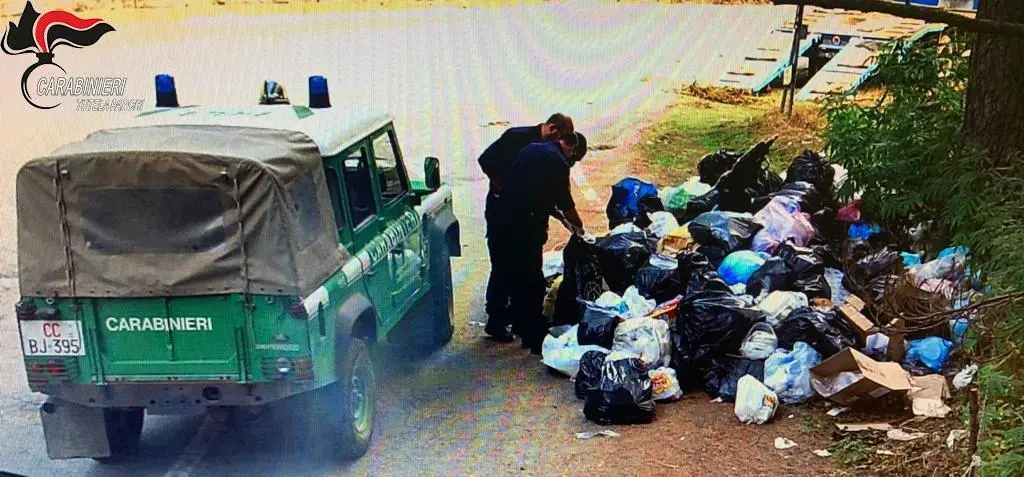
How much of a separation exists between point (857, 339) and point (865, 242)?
1.59 meters

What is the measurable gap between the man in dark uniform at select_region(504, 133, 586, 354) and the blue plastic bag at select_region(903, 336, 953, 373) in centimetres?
245

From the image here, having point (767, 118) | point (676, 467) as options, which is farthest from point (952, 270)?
point (767, 118)

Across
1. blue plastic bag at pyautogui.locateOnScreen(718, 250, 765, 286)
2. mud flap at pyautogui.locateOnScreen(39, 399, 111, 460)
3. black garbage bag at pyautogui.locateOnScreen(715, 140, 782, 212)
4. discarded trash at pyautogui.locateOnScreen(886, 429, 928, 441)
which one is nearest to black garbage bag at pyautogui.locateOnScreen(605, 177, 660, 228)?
black garbage bag at pyautogui.locateOnScreen(715, 140, 782, 212)

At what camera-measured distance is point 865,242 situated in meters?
7.27

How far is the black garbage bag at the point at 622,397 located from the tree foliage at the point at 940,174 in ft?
6.08

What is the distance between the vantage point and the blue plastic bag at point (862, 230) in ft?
24.2

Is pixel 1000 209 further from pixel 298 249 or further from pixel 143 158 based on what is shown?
pixel 143 158

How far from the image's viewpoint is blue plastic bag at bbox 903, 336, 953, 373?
228 inches

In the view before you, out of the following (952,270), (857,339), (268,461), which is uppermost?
(952,270)

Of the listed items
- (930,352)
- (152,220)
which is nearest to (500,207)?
(152,220)

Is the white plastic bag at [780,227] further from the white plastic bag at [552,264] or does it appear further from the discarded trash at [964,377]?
the discarded trash at [964,377]

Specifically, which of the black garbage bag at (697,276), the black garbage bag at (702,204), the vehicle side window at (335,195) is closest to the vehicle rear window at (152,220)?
the vehicle side window at (335,195)

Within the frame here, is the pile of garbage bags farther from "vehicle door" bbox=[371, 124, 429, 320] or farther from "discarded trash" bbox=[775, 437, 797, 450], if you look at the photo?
"vehicle door" bbox=[371, 124, 429, 320]

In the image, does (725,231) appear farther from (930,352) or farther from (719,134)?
(719,134)
